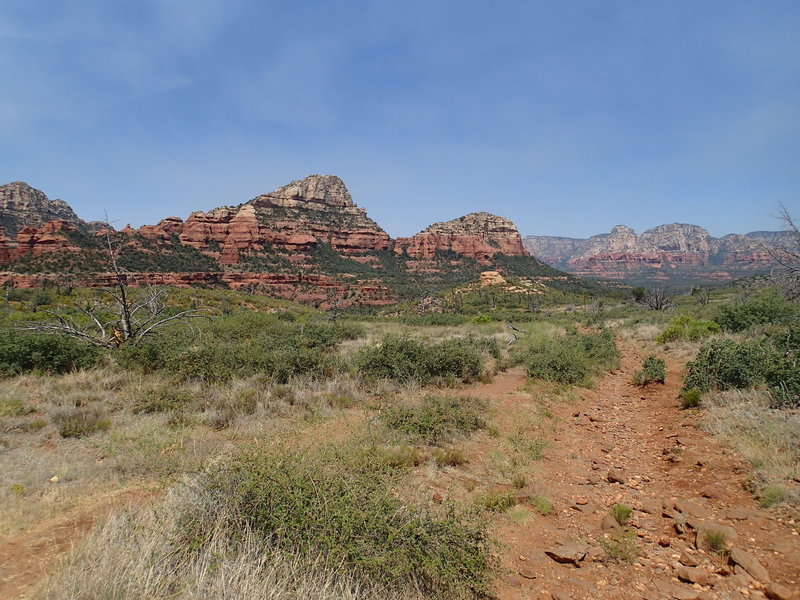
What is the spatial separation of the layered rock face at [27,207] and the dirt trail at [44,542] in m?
142

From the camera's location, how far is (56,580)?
8.30 ft

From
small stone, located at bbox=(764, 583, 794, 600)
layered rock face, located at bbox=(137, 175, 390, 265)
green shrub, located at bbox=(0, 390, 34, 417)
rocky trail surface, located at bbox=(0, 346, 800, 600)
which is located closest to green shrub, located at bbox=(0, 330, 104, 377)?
green shrub, located at bbox=(0, 390, 34, 417)

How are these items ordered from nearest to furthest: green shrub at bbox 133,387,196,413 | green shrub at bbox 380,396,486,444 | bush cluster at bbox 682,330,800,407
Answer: bush cluster at bbox 682,330,800,407 → green shrub at bbox 380,396,486,444 → green shrub at bbox 133,387,196,413

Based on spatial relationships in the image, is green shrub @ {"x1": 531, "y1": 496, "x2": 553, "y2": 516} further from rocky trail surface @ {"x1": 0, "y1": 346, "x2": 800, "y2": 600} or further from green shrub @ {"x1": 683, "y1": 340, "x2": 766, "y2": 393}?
green shrub @ {"x1": 683, "y1": 340, "x2": 766, "y2": 393}

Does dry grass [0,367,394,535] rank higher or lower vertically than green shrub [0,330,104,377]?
lower

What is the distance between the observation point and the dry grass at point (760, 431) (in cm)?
471

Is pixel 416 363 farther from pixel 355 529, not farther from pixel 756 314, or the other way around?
pixel 756 314

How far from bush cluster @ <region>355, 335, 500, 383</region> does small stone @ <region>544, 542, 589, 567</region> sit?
642 cm

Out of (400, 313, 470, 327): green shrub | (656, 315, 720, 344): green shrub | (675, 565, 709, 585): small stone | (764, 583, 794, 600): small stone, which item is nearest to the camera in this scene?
(764, 583, 794, 600): small stone

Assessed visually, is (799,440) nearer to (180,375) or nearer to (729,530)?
(729,530)

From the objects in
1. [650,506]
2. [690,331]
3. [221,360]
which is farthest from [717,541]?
[690,331]

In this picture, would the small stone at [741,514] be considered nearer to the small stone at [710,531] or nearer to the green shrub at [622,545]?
the small stone at [710,531]

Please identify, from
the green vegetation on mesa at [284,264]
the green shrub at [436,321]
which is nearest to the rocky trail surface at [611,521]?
the green shrub at [436,321]

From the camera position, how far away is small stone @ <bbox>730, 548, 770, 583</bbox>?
3.28 m
